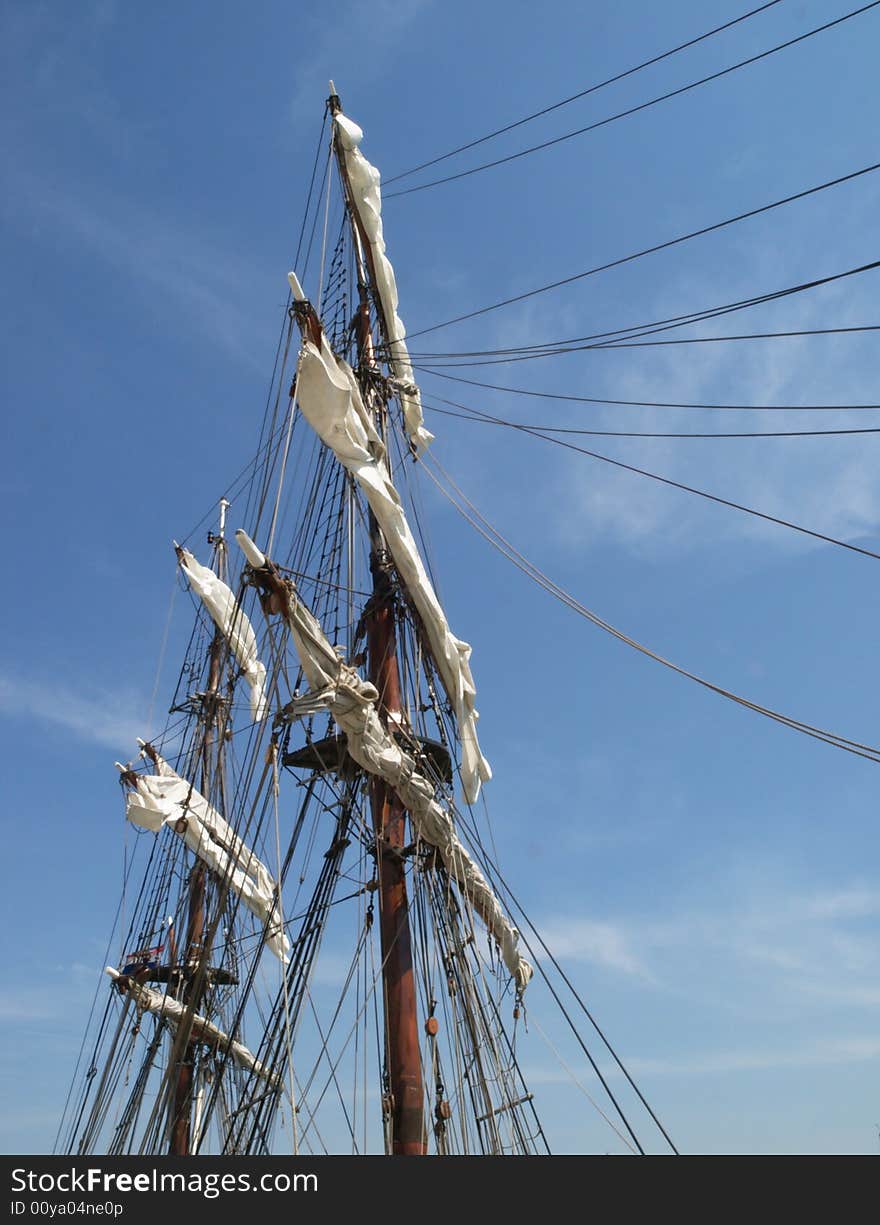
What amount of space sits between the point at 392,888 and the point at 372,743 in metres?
1.78

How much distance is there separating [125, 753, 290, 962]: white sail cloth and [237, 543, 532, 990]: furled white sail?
9.03 m

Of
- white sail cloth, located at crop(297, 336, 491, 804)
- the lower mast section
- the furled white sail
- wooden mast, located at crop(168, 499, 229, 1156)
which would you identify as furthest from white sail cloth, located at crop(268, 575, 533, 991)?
wooden mast, located at crop(168, 499, 229, 1156)

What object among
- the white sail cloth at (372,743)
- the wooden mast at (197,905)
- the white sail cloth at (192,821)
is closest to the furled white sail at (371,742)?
the white sail cloth at (372,743)

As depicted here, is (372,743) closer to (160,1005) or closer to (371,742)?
(371,742)

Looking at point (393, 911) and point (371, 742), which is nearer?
point (393, 911)

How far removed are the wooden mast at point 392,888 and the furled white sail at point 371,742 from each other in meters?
0.41

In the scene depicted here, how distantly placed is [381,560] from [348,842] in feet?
13.6

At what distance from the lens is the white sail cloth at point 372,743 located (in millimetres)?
10844

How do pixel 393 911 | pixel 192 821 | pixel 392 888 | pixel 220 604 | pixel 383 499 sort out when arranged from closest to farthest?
pixel 393 911
pixel 392 888
pixel 383 499
pixel 192 821
pixel 220 604

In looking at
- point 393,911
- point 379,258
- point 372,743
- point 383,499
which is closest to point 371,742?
point 372,743

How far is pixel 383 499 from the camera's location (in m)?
12.3

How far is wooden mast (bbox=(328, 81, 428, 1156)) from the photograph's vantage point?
9.64m
